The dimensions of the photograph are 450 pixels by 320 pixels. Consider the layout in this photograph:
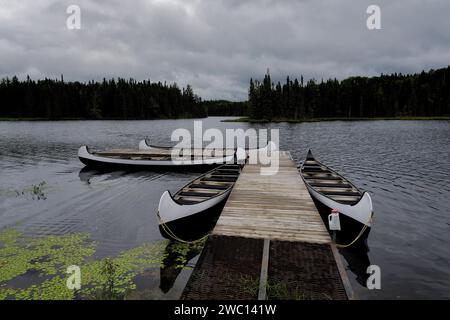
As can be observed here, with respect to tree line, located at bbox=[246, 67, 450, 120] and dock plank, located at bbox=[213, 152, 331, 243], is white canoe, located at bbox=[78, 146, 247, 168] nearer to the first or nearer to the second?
dock plank, located at bbox=[213, 152, 331, 243]

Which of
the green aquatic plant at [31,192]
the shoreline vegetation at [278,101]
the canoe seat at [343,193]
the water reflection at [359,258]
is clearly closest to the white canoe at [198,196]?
the canoe seat at [343,193]

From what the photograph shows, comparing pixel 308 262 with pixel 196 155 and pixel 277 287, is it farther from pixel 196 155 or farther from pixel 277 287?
pixel 196 155

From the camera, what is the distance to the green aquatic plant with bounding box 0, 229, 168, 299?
877 centimetres

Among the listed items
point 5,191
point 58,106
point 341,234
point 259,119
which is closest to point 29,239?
point 5,191

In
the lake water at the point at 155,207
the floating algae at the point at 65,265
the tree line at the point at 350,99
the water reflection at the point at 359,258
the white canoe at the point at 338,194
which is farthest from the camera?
the tree line at the point at 350,99

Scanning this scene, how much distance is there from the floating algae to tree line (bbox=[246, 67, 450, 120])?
120 metres

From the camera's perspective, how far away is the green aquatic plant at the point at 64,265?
877cm

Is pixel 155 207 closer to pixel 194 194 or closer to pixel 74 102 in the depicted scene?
Answer: pixel 194 194

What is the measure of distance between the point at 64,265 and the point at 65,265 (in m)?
0.04

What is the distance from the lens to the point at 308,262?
329 inches

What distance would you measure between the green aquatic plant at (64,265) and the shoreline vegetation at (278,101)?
11761 cm

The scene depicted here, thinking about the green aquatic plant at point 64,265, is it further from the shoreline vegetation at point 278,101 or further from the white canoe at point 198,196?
the shoreline vegetation at point 278,101

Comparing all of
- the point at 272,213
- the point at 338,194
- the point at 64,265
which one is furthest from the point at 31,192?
the point at 338,194

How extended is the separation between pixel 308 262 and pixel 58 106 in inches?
6853
